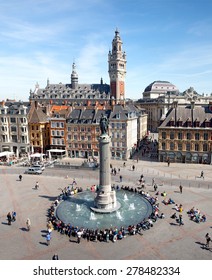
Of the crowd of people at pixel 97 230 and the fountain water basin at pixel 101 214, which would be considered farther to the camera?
the fountain water basin at pixel 101 214

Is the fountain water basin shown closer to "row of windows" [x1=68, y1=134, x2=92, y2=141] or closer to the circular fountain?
the circular fountain

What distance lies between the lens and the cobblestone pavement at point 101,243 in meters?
27.5

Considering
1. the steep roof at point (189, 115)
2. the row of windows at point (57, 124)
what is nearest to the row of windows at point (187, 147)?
the steep roof at point (189, 115)

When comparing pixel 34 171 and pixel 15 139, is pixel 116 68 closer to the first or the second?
pixel 15 139

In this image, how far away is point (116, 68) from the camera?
439 feet

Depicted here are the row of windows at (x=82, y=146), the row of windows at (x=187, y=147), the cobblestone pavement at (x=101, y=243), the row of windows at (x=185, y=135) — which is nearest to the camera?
the cobblestone pavement at (x=101, y=243)

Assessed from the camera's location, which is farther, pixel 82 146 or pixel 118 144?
pixel 82 146

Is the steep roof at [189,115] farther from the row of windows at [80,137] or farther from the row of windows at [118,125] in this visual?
the row of windows at [80,137]

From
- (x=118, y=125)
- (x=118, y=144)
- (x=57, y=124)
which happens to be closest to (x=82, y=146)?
(x=57, y=124)

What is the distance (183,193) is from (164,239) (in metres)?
16.2

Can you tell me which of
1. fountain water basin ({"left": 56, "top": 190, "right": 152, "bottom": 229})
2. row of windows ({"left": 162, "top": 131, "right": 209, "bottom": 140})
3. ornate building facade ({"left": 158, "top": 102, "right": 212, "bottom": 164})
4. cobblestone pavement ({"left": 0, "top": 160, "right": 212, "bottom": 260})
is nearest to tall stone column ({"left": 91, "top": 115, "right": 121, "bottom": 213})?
fountain water basin ({"left": 56, "top": 190, "right": 152, "bottom": 229})

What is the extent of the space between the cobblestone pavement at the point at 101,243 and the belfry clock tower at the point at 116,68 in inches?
3249

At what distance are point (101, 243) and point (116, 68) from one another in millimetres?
114452
